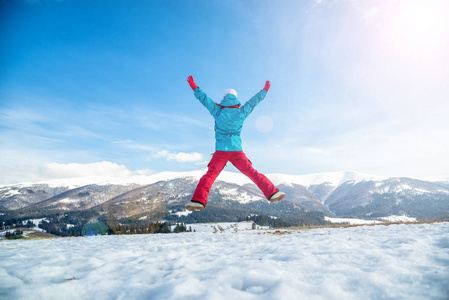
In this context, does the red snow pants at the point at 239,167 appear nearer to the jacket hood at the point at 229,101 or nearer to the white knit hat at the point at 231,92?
the jacket hood at the point at 229,101

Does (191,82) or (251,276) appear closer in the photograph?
(251,276)

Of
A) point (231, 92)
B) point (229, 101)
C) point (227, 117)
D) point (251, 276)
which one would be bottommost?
point (251, 276)

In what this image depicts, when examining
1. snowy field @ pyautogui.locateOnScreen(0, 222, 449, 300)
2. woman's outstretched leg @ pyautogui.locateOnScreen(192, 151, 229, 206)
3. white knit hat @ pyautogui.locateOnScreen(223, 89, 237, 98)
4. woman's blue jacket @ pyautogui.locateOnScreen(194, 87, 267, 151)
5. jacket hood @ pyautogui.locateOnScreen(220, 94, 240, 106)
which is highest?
white knit hat @ pyautogui.locateOnScreen(223, 89, 237, 98)

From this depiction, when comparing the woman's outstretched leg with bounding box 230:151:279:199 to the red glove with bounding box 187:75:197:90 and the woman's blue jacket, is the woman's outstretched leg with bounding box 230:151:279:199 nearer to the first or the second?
the woman's blue jacket

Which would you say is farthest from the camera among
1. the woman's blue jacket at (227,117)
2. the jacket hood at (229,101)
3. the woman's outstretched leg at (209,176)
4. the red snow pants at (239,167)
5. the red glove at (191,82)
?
the red glove at (191,82)

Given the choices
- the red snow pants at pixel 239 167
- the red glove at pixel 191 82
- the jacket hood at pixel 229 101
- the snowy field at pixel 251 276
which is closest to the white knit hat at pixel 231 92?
the jacket hood at pixel 229 101

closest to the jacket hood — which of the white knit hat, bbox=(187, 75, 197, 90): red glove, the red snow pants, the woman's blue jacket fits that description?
the woman's blue jacket

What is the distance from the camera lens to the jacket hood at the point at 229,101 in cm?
673

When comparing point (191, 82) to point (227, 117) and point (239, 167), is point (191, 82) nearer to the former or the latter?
point (227, 117)

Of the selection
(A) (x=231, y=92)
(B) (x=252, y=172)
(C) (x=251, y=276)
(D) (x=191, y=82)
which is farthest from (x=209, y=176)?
(C) (x=251, y=276)

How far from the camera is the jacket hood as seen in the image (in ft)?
22.1

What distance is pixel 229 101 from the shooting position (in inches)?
266

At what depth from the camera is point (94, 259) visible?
12.3 feet

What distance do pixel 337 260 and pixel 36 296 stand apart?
3.64 meters
